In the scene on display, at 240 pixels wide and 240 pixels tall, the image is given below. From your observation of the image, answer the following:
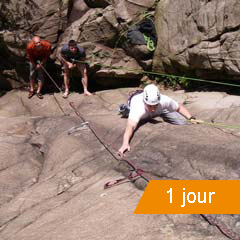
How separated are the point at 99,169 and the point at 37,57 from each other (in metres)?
5.88

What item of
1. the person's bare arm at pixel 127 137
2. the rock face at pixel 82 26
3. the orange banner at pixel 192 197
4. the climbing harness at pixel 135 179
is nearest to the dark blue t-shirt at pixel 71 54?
the rock face at pixel 82 26

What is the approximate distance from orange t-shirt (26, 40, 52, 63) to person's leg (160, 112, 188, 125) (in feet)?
16.4

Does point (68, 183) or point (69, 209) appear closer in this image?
point (69, 209)

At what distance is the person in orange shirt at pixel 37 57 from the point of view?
1000cm

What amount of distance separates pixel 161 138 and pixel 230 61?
329cm

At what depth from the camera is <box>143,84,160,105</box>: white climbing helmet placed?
5883mm

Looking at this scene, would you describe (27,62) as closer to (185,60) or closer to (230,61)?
(185,60)

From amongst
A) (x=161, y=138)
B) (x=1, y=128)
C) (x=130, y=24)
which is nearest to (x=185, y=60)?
(x=130, y=24)

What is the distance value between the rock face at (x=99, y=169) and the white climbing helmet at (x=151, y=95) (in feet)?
1.55

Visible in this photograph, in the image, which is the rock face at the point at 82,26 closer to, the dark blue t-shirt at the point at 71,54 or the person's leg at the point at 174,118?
the dark blue t-shirt at the point at 71,54

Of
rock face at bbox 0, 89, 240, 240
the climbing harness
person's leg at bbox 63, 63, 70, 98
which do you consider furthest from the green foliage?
the climbing harness

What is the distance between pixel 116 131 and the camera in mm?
6492

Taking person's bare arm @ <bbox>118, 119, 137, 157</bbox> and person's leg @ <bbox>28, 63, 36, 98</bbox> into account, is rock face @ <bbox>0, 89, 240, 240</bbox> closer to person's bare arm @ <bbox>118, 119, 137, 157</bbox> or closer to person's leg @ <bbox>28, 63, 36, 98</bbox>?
person's bare arm @ <bbox>118, 119, 137, 157</bbox>

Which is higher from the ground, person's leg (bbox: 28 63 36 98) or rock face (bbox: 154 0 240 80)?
rock face (bbox: 154 0 240 80)
